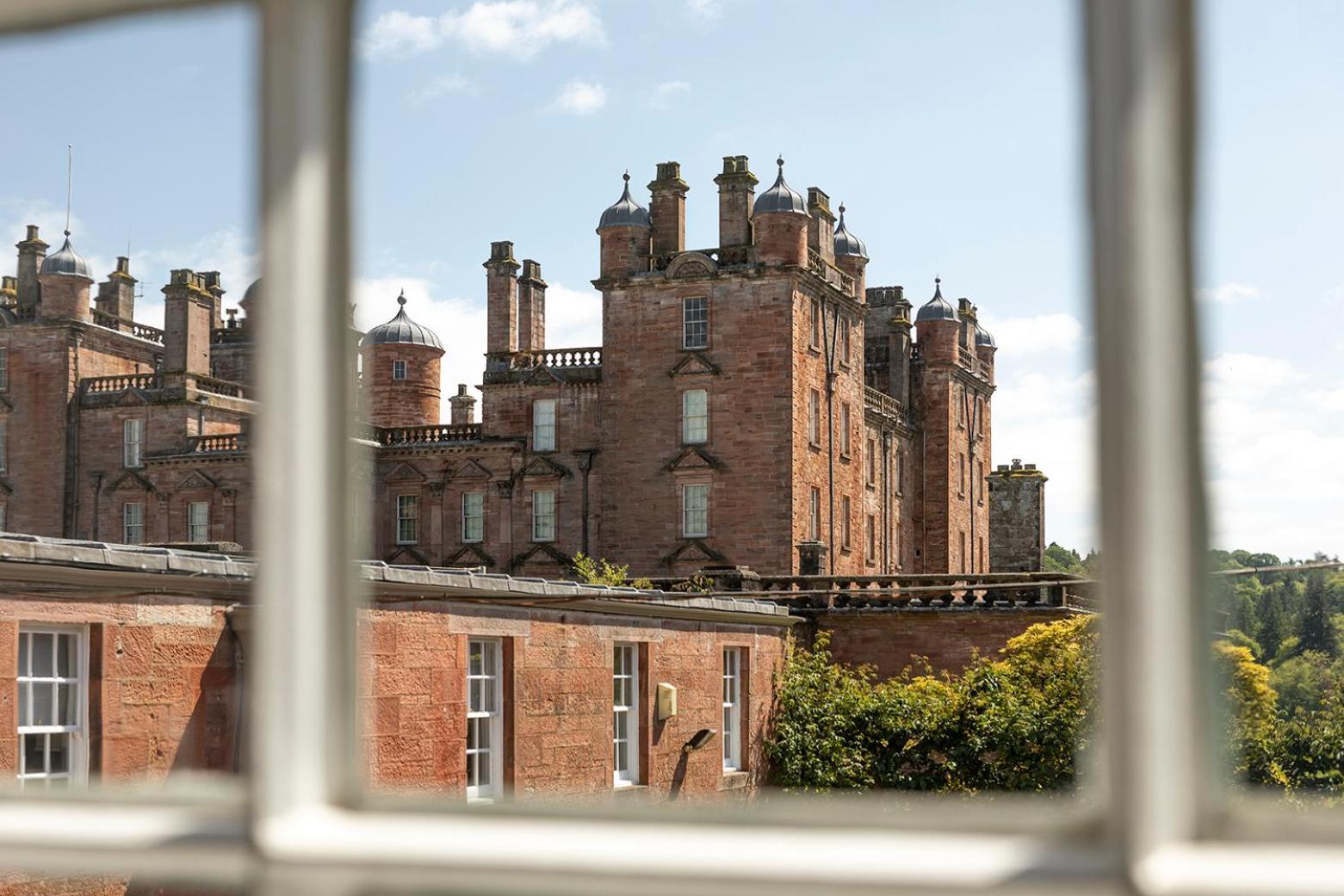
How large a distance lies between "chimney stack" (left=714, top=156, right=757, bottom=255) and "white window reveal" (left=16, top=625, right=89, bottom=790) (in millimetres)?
25941

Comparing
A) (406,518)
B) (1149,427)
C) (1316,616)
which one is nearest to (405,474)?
(406,518)

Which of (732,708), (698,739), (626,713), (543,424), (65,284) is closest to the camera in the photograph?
(626,713)

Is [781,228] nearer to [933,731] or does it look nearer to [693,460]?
[693,460]

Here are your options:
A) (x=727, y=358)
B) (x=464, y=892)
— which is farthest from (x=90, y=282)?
(x=464, y=892)

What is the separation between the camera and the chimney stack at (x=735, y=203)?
117 feet

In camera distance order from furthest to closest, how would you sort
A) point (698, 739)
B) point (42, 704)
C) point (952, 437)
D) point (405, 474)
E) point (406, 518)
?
point (952, 437)
point (406, 518)
point (405, 474)
point (698, 739)
point (42, 704)

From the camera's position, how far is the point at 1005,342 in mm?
51594

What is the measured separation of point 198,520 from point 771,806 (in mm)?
40117

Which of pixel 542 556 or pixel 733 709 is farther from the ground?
pixel 542 556

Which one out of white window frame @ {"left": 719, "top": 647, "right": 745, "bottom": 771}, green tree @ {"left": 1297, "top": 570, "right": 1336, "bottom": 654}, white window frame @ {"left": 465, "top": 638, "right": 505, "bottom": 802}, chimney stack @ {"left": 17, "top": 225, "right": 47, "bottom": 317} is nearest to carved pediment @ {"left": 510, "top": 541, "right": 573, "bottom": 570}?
white window frame @ {"left": 719, "top": 647, "right": 745, "bottom": 771}

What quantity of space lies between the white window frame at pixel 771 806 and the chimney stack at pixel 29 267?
44.5 m

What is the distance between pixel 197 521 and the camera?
39.8 metres

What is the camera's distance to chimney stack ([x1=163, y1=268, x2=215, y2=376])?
41.8 meters

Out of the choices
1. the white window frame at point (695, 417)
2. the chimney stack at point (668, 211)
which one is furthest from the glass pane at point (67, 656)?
the chimney stack at point (668, 211)
